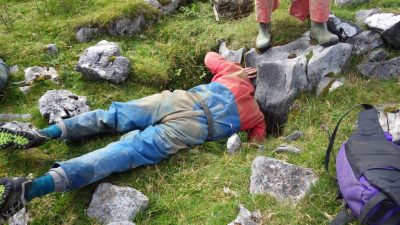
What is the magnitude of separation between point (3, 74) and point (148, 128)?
2.43 metres

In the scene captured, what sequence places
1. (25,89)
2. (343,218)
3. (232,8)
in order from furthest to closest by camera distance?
(232,8), (25,89), (343,218)

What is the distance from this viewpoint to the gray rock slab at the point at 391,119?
190 inches

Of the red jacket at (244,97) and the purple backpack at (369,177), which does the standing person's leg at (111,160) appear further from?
the purple backpack at (369,177)

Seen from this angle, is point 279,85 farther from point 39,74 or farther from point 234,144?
point 39,74

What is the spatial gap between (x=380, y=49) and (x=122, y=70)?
381 cm

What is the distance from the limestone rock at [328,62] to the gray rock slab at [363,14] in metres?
0.87

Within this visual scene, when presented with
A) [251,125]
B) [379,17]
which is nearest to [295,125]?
[251,125]

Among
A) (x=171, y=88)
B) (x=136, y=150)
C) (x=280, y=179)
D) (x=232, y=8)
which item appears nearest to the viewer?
(x=280, y=179)

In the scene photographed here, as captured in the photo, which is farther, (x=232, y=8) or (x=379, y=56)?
(x=232, y=8)

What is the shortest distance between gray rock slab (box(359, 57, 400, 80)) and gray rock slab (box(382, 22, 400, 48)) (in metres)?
0.34

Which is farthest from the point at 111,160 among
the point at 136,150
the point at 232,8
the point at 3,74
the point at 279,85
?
the point at 232,8

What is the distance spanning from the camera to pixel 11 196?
3.96m

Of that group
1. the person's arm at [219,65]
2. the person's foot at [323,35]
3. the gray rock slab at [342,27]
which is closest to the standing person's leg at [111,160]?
the person's arm at [219,65]

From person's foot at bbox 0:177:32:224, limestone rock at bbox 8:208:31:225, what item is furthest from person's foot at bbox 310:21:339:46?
limestone rock at bbox 8:208:31:225
